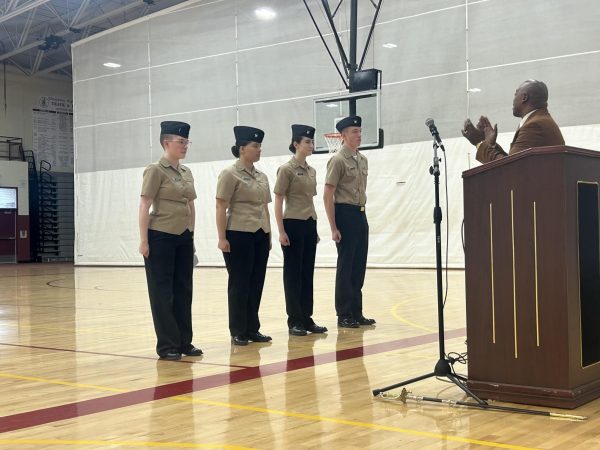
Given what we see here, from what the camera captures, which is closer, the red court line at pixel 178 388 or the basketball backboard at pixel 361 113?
the red court line at pixel 178 388

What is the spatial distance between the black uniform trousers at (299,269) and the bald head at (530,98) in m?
2.79

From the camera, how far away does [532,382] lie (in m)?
3.61

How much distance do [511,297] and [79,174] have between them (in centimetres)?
2091

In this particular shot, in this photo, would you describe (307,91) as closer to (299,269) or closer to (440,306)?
(299,269)

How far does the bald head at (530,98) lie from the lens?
4.00 m

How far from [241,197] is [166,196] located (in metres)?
0.75

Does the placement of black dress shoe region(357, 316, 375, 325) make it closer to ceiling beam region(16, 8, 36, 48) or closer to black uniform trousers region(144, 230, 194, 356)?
black uniform trousers region(144, 230, 194, 356)

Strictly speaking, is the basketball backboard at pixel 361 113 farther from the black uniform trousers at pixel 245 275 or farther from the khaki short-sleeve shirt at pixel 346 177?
the black uniform trousers at pixel 245 275

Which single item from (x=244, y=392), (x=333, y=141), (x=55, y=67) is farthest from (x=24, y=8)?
(x=244, y=392)

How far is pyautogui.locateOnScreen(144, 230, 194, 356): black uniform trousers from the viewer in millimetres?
5262

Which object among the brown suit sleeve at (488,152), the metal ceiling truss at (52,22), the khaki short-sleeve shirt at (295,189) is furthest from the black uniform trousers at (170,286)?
the metal ceiling truss at (52,22)

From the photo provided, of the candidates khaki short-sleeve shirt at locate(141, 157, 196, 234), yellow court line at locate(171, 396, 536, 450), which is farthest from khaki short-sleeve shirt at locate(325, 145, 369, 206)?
yellow court line at locate(171, 396, 536, 450)

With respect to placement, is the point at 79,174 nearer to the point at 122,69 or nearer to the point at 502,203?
the point at 122,69

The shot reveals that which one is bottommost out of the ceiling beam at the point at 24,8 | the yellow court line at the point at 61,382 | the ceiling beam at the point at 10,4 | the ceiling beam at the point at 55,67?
the yellow court line at the point at 61,382
